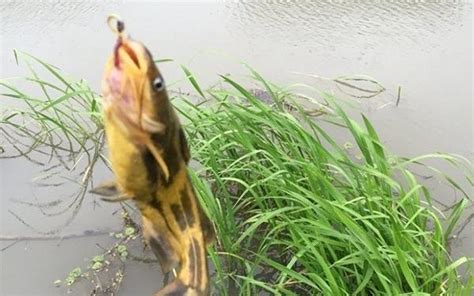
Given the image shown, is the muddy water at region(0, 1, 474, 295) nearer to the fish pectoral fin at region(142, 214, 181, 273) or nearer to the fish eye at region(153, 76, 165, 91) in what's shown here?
the fish pectoral fin at region(142, 214, 181, 273)

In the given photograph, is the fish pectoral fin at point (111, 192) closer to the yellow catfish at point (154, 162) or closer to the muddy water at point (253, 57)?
the yellow catfish at point (154, 162)

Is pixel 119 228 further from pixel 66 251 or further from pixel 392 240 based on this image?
pixel 392 240

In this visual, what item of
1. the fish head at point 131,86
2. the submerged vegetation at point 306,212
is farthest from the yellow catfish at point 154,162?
the submerged vegetation at point 306,212

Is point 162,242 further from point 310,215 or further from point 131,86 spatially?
point 310,215

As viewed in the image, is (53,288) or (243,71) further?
(243,71)

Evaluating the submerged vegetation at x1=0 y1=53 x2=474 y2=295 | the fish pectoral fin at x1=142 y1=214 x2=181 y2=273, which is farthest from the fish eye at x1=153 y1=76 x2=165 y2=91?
the submerged vegetation at x1=0 y1=53 x2=474 y2=295

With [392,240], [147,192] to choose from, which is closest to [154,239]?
[147,192]
